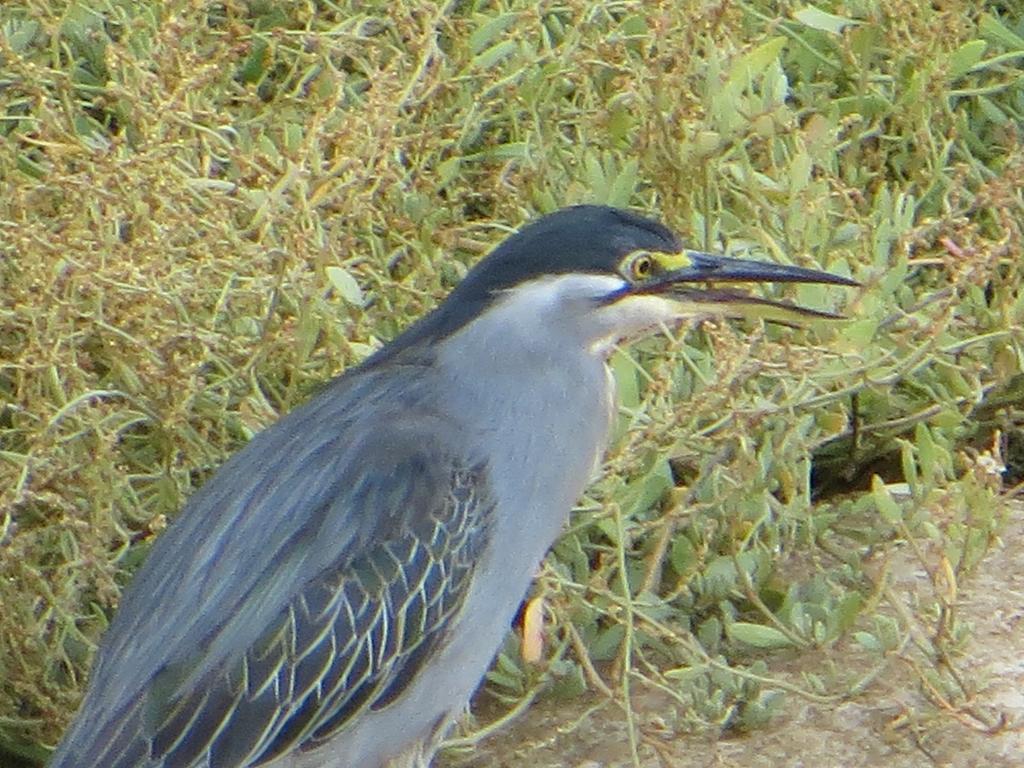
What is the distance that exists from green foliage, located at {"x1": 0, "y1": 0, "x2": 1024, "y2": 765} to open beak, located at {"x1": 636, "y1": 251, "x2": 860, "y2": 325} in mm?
75

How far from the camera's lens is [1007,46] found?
4.62 metres

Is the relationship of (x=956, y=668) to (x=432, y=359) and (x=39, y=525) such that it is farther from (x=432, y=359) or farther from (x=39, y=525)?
(x=39, y=525)

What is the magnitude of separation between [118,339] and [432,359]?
52 cm

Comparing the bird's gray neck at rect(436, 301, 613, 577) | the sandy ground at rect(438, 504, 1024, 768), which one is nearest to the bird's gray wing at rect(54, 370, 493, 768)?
the bird's gray neck at rect(436, 301, 613, 577)

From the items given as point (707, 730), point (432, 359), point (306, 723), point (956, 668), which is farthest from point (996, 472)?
point (306, 723)

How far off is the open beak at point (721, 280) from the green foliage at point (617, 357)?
0.25ft

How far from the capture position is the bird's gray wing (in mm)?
3242

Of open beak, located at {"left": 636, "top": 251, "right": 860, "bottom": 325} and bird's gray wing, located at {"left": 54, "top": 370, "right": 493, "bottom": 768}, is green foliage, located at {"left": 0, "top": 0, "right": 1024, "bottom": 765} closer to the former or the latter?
open beak, located at {"left": 636, "top": 251, "right": 860, "bottom": 325}

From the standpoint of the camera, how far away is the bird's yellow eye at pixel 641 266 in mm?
3396

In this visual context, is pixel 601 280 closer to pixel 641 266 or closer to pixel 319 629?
pixel 641 266

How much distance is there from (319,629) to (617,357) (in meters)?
0.77

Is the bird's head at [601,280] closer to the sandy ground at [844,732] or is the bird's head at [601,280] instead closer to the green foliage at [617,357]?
the green foliage at [617,357]

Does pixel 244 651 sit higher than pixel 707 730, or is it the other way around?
pixel 244 651

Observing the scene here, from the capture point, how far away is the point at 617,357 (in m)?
3.80
